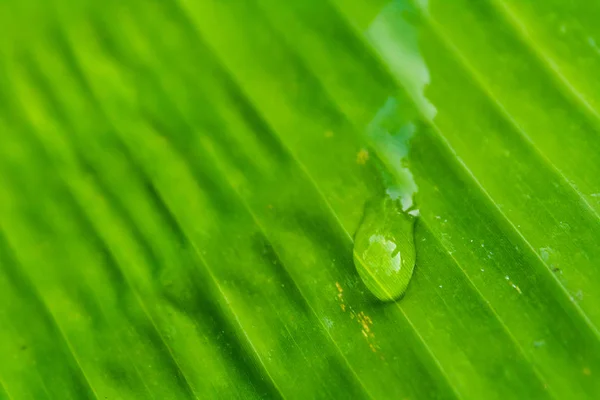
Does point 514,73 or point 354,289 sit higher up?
point 514,73

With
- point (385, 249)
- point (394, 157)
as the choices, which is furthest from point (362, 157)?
point (385, 249)

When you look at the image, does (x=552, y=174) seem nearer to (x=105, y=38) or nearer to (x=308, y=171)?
(x=308, y=171)

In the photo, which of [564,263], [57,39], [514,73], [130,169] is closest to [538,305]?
[564,263]

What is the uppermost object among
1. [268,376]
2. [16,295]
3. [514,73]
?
[514,73]

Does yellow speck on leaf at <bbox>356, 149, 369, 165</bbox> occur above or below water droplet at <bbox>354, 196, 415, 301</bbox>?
above

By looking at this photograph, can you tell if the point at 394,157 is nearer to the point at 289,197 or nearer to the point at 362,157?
the point at 362,157

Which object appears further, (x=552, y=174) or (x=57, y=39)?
(x=57, y=39)
